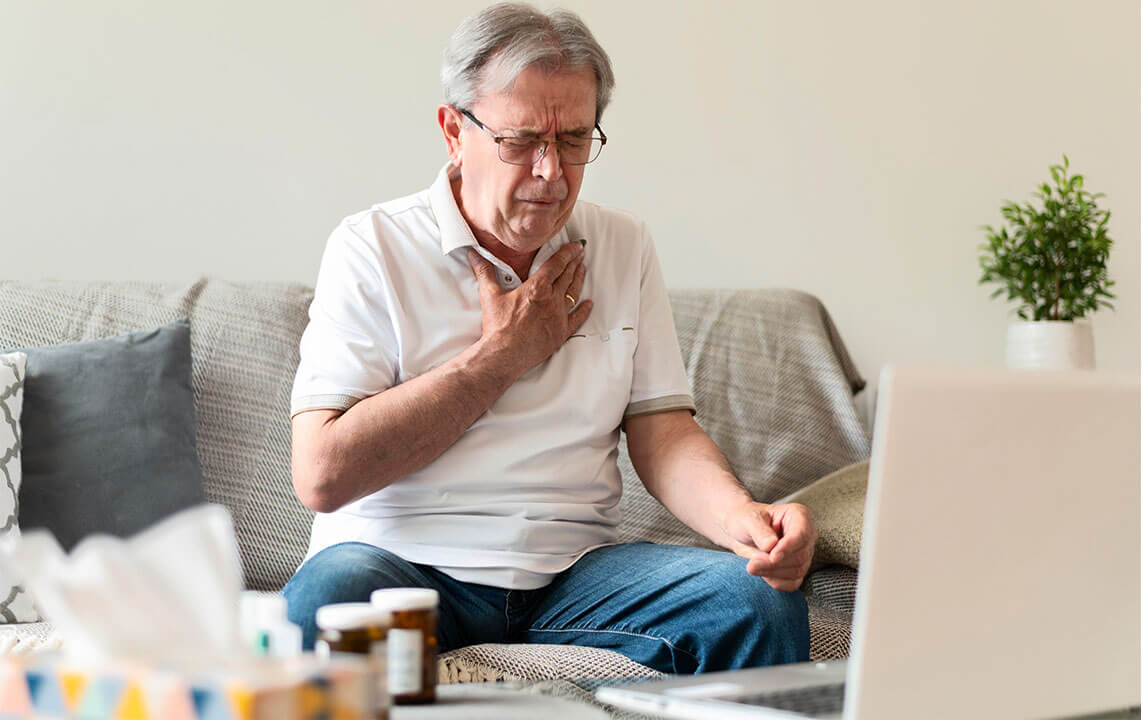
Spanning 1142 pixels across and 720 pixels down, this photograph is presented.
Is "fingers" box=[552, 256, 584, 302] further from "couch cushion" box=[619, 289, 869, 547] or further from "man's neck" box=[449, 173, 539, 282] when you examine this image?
"couch cushion" box=[619, 289, 869, 547]

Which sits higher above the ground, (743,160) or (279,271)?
(743,160)

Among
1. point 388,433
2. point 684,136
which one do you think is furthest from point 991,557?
point 684,136

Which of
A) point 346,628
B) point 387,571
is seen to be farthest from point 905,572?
point 387,571

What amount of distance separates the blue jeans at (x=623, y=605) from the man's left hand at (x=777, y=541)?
0.02 m

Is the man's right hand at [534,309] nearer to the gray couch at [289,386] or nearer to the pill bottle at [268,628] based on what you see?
the gray couch at [289,386]

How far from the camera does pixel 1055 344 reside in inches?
91.5

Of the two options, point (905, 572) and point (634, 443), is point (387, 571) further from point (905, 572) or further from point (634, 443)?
point (905, 572)

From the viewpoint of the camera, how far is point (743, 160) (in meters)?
2.50

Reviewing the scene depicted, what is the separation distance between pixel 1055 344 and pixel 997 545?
1657 millimetres

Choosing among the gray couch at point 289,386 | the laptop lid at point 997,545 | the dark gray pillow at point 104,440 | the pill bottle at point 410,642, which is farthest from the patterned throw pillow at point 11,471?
the laptop lid at point 997,545

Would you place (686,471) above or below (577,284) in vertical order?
below

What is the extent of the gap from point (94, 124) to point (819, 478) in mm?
1515

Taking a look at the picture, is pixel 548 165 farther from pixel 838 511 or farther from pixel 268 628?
pixel 268 628

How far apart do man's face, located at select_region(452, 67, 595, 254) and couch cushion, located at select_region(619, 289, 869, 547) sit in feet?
1.95
